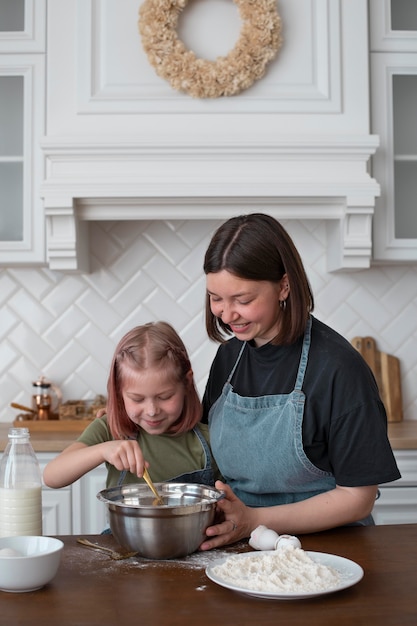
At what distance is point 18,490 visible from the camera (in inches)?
56.0

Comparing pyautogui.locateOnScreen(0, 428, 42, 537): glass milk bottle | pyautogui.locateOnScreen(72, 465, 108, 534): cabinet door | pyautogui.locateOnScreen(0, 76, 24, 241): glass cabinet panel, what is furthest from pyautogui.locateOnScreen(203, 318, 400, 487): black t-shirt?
pyautogui.locateOnScreen(0, 76, 24, 241): glass cabinet panel

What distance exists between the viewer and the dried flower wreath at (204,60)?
2.90 metres

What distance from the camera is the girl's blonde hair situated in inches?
72.7

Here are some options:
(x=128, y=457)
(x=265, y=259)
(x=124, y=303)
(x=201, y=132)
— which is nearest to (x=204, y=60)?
(x=201, y=132)

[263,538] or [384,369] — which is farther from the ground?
Answer: [384,369]

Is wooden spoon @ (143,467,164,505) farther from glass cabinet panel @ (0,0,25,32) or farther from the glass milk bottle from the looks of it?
glass cabinet panel @ (0,0,25,32)

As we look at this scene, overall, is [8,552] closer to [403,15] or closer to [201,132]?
[201,132]

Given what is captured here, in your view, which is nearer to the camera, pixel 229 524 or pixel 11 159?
pixel 229 524

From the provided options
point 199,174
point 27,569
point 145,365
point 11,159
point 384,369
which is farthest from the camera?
point 384,369

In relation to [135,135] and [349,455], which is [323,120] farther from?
[349,455]

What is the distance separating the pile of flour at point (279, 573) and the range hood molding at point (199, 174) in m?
1.79

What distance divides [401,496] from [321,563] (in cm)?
157

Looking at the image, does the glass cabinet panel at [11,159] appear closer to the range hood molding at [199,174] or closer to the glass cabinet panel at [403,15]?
the range hood molding at [199,174]

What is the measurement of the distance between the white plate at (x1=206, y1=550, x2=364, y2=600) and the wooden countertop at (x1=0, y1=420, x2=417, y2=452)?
4.80 ft
